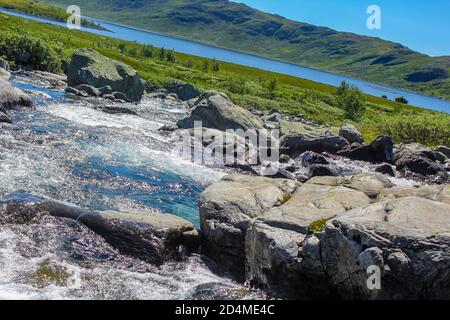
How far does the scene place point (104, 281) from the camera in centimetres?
1557

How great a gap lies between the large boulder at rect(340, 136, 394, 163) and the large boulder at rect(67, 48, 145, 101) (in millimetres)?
33615

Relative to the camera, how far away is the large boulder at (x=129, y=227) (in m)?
18.0

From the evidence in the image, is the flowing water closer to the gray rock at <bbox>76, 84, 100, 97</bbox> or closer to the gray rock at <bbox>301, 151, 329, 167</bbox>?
the gray rock at <bbox>76, 84, 100, 97</bbox>

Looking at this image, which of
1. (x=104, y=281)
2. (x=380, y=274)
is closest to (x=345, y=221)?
(x=380, y=274)

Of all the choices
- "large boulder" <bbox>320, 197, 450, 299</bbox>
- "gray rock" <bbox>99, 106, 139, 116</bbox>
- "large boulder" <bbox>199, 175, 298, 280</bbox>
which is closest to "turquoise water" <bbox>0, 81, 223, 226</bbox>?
"gray rock" <bbox>99, 106, 139, 116</bbox>

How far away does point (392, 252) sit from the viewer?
14047 mm

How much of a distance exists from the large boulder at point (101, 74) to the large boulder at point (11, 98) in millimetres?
19365

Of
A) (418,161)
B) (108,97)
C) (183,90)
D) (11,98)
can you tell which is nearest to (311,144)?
(418,161)

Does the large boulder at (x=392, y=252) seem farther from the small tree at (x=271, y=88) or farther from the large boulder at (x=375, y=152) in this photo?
the small tree at (x=271, y=88)

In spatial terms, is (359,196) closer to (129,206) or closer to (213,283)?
(213,283)

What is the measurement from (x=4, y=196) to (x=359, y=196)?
636 inches

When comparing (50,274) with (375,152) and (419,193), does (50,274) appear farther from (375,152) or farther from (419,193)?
(375,152)

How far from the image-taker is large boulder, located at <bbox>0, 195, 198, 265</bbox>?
18047 millimetres
